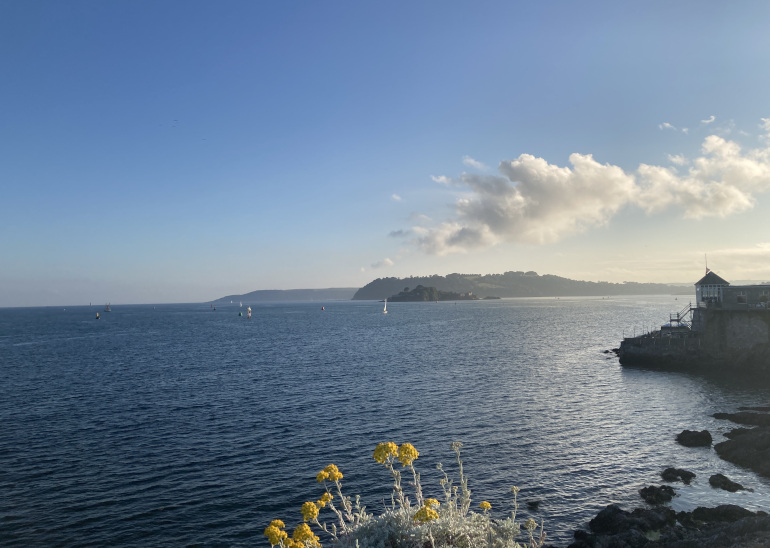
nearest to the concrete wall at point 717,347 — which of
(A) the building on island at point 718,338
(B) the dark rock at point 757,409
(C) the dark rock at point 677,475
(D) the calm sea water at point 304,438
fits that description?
(A) the building on island at point 718,338

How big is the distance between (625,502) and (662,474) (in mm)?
4864

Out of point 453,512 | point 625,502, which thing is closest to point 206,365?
point 625,502

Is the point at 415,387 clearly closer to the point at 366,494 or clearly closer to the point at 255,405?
the point at 255,405

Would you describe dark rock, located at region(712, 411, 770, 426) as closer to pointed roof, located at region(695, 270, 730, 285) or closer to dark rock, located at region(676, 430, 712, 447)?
dark rock, located at region(676, 430, 712, 447)

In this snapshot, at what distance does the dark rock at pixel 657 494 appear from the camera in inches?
964

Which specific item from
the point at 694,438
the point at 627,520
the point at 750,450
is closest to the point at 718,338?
the point at 694,438

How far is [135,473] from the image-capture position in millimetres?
28781

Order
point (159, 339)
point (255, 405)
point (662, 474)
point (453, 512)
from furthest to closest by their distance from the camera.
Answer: point (159, 339) < point (255, 405) < point (662, 474) < point (453, 512)

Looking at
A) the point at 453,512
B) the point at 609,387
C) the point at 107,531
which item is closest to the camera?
the point at 453,512

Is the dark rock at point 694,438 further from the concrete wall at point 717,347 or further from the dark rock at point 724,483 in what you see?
the concrete wall at point 717,347

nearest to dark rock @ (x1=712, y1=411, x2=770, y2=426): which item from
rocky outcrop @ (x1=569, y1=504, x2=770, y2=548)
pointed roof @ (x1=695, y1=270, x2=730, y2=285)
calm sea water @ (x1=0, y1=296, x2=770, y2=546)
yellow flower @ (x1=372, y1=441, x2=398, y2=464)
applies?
calm sea water @ (x1=0, y1=296, x2=770, y2=546)

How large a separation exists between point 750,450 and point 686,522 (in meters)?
12.3

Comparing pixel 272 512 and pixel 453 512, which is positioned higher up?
pixel 453 512

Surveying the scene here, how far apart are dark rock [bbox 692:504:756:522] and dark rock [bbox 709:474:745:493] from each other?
3739 millimetres
